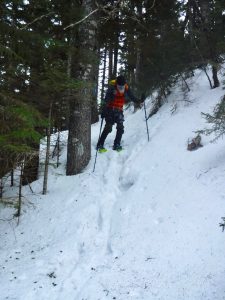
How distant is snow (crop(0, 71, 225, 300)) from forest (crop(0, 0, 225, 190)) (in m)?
1.31

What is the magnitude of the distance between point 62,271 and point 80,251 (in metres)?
0.67

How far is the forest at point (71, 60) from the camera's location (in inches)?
293

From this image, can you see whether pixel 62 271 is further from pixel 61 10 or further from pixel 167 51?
pixel 167 51

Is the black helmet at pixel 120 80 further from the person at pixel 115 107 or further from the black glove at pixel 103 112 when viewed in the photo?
the black glove at pixel 103 112

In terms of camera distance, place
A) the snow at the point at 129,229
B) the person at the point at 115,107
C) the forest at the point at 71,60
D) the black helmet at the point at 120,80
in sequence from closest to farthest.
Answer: the snow at the point at 129,229 → the forest at the point at 71,60 → the black helmet at the point at 120,80 → the person at the point at 115,107

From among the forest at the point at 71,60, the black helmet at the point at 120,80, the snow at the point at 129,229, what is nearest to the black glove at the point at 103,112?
the forest at the point at 71,60

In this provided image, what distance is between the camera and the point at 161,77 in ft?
41.1

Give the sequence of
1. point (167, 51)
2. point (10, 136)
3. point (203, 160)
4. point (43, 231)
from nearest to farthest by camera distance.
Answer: point (10, 136) → point (43, 231) → point (203, 160) → point (167, 51)

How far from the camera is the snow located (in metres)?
5.57

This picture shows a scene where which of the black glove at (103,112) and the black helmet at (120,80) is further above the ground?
the black helmet at (120,80)

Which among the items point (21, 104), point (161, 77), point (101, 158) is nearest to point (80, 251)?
point (21, 104)

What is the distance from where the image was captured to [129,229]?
7.16 metres

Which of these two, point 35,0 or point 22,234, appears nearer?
point 22,234

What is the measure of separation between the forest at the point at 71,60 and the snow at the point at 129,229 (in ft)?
4.30
